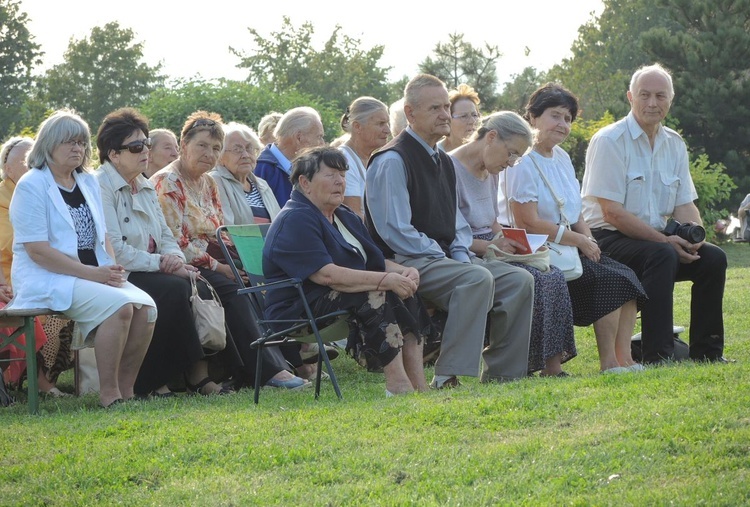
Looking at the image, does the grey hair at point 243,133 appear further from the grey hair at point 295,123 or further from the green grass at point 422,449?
the green grass at point 422,449

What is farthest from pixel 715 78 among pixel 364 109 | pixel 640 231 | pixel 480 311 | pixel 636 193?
pixel 480 311

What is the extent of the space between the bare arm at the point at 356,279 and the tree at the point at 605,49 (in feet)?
152

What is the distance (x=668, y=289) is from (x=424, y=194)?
200 cm

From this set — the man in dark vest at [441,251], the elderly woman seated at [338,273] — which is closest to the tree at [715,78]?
the man in dark vest at [441,251]

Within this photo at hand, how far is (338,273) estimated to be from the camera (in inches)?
260

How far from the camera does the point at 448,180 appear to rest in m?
7.54

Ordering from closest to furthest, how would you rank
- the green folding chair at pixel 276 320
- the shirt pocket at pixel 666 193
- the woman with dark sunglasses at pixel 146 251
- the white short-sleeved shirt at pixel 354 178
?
the green folding chair at pixel 276 320 → the woman with dark sunglasses at pixel 146 251 → the white short-sleeved shirt at pixel 354 178 → the shirt pocket at pixel 666 193

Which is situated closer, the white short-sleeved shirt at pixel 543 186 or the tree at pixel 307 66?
the white short-sleeved shirt at pixel 543 186

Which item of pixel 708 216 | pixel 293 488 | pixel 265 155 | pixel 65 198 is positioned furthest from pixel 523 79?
pixel 293 488

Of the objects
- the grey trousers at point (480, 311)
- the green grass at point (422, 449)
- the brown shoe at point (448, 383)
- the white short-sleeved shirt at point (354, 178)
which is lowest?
the brown shoe at point (448, 383)

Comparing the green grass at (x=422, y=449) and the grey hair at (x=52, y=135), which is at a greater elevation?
the grey hair at (x=52, y=135)

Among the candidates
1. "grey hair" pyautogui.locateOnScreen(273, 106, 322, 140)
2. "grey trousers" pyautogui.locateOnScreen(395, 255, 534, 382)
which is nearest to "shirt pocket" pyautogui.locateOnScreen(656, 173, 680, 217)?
"grey trousers" pyautogui.locateOnScreen(395, 255, 534, 382)

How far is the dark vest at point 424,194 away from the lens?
7305mm

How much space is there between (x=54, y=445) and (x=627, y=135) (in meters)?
4.84
